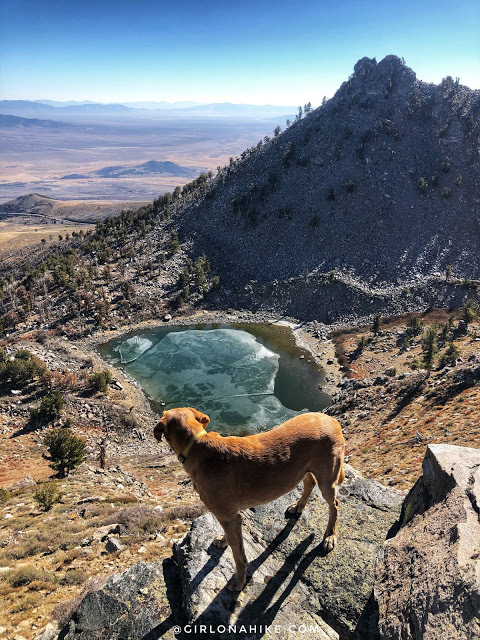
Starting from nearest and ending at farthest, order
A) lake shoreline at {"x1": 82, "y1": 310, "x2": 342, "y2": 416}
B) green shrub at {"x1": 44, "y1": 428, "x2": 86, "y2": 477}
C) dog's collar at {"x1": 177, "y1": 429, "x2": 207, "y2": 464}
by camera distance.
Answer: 1. dog's collar at {"x1": 177, "y1": 429, "x2": 207, "y2": 464}
2. green shrub at {"x1": 44, "y1": 428, "x2": 86, "y2": 477}
3. lake shoreline at {"x1": 82, "y1": 310, "x2": 342, "y2": 416}

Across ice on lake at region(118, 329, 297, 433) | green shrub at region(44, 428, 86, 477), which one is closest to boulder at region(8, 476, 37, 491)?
green shrub at region(44, 428, 86, 477)

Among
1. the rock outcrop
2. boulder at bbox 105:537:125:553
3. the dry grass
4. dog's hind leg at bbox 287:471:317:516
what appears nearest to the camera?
the rock outcrop

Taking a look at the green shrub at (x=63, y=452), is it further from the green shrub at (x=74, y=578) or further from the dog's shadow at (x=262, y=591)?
the dog's shadow at (x=262, y=591)

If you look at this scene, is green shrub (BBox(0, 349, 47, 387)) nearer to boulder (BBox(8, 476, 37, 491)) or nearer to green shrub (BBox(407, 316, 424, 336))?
boulder (BBox(8, 476, 37, 491))

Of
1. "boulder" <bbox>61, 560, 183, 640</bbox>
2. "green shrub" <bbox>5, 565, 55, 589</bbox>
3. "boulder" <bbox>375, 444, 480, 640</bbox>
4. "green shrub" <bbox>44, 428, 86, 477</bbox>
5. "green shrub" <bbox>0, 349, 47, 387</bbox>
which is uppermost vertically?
"boulder" <bbox>375, 444, 480, 640</bbox>

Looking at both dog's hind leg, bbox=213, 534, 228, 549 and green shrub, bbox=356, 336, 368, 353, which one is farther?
green shrub, bbox=356, 336, 368, 353

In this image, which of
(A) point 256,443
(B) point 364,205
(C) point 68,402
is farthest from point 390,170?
(A) point 256,443

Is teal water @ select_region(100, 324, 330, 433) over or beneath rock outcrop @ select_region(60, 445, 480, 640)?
beneath

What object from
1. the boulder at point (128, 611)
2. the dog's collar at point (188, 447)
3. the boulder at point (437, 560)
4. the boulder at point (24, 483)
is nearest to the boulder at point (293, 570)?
the boulder at point (128, 611)
